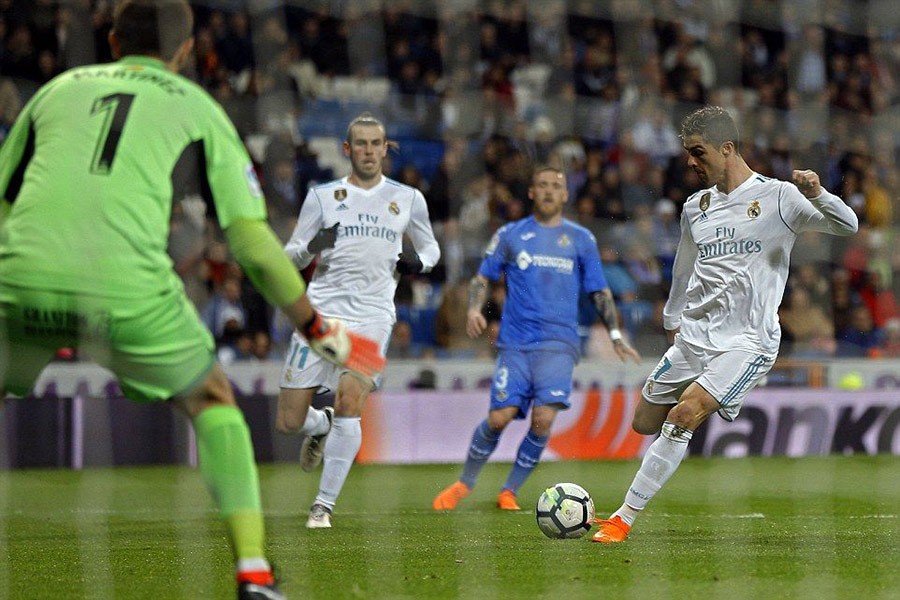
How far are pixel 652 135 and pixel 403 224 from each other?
6371mm

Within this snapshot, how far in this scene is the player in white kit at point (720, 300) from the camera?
6340mm

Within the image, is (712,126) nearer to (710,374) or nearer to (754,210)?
A: (754,210)

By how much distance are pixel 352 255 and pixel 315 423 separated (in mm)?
984

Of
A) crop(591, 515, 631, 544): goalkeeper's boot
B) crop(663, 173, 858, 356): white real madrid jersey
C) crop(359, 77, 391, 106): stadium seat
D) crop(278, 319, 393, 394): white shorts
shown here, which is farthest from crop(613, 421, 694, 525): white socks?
crop(359, 77, 391, 106): stadium seat

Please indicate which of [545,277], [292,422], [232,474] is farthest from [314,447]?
[232,474]

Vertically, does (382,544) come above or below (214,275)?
below

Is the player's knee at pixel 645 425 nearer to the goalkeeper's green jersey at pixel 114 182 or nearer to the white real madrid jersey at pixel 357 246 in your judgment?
the white real madrid jersey at pixel 357 246

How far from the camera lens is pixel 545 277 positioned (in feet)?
29.3

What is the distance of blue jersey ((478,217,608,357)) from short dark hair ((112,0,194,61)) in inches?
192

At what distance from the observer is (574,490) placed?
6715 mm

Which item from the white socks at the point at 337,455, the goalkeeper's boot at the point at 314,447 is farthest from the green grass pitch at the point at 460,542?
the goalkeeper's boot at the point at 314,447

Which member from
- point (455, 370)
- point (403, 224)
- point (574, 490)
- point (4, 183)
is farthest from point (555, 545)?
point (455, 370)

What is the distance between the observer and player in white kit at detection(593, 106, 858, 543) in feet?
20.8

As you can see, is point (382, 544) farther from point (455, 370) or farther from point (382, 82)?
point (382, 82)
